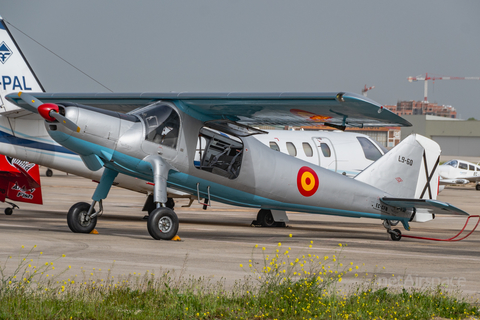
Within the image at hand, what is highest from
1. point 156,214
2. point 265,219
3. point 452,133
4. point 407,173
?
point 452,133

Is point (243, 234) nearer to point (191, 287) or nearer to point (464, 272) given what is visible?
point (464, 272)

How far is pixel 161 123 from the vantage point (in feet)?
40.2

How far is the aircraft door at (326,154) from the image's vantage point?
1945cm

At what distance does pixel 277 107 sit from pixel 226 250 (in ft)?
11.4

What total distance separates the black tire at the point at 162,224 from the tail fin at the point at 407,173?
5603 mm

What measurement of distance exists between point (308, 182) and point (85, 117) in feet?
18.9

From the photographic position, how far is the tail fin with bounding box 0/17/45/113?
16.4 metres

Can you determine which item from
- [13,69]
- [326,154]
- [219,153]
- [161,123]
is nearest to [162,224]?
[161,123]

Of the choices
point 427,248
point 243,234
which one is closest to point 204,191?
point 243,234

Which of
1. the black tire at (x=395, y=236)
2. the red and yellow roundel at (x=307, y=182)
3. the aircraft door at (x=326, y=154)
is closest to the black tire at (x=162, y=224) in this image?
the red and yellow roundel at (x=307, y=182)

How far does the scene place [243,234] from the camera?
46.6 ft

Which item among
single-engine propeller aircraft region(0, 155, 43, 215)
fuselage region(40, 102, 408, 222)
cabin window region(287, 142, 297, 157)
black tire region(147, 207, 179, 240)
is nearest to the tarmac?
black tire region(147, 207, 179, 240)

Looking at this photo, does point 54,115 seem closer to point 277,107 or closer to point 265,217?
point 277,107

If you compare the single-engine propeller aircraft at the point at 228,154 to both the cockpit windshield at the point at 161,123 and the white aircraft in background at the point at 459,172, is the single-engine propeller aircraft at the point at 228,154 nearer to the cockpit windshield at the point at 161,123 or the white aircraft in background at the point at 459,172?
the cockpit windshield at the point at 161,123
